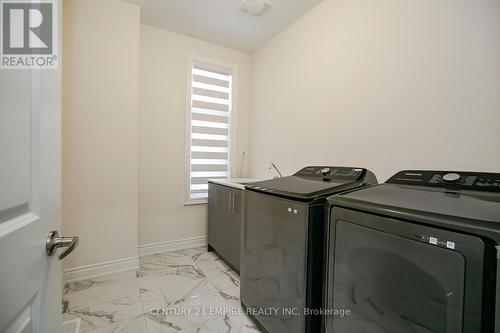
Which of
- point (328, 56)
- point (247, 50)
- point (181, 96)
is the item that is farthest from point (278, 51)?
point (181, 96)

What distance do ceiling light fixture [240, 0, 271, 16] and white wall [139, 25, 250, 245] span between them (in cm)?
92

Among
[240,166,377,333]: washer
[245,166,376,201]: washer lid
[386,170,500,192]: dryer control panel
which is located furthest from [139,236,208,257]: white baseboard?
[386,170,500,192]: dryer control panel

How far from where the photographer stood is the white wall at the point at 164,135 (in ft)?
8.82

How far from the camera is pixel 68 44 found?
2.05 m

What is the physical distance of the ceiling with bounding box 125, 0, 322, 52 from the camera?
226 cm

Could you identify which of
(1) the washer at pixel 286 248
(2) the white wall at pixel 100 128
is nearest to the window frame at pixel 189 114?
(2) the white wall at pixel 100 128

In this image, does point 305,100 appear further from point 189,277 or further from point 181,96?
point 189,277

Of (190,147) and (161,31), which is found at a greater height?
(161,31)

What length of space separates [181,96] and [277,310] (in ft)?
8.37

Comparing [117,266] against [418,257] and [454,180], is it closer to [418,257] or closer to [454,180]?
[418,257]

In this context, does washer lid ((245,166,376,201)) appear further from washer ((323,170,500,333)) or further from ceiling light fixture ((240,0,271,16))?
ceiling light fixture ((240,0,271,16))

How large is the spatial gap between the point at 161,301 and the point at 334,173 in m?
1.76

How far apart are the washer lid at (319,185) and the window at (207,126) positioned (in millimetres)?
1535

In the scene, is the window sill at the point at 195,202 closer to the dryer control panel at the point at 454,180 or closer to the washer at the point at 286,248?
the washer at the point at 286,248
